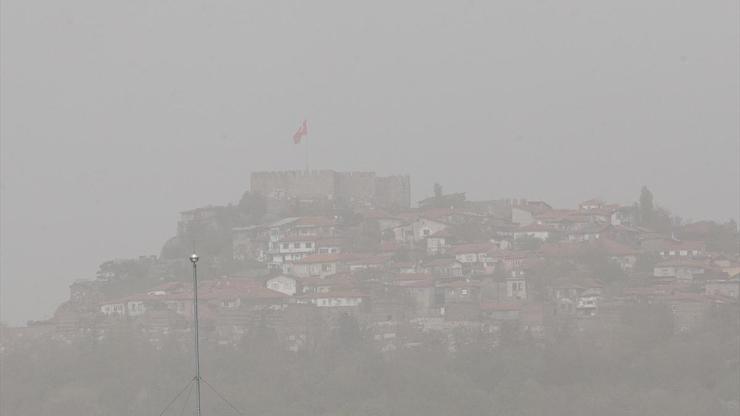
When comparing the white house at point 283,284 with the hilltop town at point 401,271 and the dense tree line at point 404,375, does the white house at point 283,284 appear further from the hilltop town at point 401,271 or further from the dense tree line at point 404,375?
the dense tree line at point 404,375

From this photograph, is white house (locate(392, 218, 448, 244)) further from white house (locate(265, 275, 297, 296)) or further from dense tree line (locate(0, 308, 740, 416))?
dense tree line (locate(0, 308, 740, 416))

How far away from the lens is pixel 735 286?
59.5 m

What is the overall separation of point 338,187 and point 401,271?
9.91 meters

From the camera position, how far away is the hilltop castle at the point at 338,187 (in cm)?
7306

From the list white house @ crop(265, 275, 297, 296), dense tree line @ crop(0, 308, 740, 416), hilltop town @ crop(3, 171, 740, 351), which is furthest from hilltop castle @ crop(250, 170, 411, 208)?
dense tree line @ crop(0, 308, 740, 416)

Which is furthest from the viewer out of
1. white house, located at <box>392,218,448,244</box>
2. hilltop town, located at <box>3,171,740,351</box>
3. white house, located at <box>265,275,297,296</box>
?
white house, located at <box>392,218,448,244</box>

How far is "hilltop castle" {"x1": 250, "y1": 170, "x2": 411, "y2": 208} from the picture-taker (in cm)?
7306

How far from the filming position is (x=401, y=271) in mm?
65250

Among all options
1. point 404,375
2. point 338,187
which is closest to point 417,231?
point 338,187

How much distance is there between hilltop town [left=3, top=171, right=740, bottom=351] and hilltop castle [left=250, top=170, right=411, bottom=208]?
71 millimetres

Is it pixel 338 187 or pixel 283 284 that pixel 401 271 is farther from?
pixel 338 187

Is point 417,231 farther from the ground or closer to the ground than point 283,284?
farther from the ground

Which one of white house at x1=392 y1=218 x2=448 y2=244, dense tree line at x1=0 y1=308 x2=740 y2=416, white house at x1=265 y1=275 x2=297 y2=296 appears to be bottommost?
dense tree line at x1=0 y1=308 x2=740 y2=416

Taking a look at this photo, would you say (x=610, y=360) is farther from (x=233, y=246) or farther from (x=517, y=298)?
(x=233, y=246)
